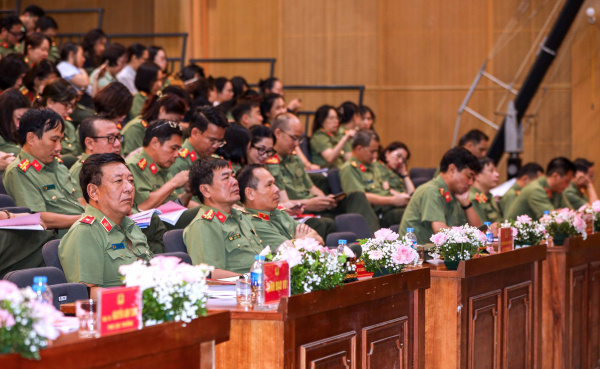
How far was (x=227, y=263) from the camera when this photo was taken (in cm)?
293

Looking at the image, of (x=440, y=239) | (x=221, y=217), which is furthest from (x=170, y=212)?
(x=440, y=239)

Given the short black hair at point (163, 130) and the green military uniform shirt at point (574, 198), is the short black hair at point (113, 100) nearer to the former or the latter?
the short black hair at point (163, 130)

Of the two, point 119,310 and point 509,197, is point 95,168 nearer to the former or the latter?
point 119,310

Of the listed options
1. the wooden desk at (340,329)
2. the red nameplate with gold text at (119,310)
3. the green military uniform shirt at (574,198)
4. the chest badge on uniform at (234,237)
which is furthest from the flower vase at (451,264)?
the green military uniform shirt at (574,198)

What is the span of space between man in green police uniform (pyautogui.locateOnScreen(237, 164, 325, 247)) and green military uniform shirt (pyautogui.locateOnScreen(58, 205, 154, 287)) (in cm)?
75

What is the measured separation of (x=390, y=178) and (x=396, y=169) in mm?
147

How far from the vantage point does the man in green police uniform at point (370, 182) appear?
17.1 ft

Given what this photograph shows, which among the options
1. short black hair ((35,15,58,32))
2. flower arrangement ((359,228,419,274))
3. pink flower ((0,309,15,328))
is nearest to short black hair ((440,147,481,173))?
flower arrangement ((359,228,419,274))

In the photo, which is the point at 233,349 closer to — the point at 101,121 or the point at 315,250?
the point at 315,250

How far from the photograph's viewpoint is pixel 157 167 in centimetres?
375

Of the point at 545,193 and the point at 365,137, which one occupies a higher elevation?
the point at 365,137

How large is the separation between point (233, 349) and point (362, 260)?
642 mm

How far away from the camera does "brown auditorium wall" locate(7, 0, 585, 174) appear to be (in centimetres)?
748

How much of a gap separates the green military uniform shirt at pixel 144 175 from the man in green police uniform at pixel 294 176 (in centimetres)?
100
